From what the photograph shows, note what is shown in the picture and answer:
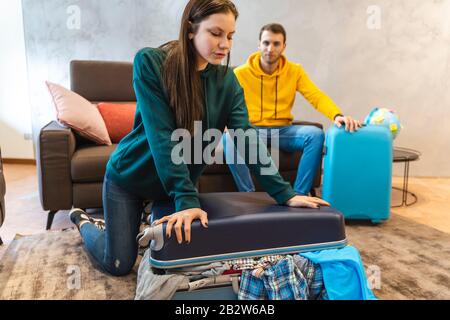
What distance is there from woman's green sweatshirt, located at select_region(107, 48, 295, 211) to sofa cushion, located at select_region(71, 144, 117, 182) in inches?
28.3

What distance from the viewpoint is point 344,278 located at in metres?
1.12

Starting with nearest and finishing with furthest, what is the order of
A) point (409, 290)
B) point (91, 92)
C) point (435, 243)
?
point (409, 290), point (435, 243), point (91, 92)

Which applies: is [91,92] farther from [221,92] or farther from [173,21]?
[221,92]

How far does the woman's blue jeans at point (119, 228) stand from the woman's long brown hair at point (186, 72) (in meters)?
0.35

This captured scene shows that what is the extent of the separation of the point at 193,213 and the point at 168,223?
69 millimetres

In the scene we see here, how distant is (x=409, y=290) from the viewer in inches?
55.6

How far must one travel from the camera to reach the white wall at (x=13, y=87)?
330 cm

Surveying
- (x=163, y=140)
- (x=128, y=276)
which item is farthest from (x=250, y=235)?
(x=128, y=276)

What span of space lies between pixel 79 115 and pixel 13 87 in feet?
5.32

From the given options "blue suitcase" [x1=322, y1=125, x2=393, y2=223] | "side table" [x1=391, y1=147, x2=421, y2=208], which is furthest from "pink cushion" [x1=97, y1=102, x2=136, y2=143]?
"side table" [x1=391, y1=147, x2=421, y2=208]

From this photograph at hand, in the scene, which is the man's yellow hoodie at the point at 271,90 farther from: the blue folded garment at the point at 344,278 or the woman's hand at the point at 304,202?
the blue folded garment at the point at 344,278

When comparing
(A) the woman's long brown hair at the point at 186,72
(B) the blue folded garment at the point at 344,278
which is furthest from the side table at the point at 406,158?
(A) the woman's long brown hair at the point at 186,72

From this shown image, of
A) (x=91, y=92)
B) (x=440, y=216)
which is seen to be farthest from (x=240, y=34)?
(x=440, y=216)
